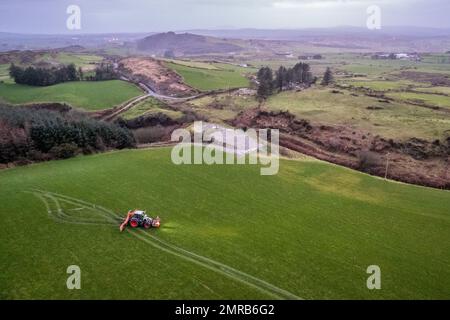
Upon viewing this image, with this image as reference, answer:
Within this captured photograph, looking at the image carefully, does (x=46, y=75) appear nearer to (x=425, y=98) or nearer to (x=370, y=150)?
(x=370, y=150)

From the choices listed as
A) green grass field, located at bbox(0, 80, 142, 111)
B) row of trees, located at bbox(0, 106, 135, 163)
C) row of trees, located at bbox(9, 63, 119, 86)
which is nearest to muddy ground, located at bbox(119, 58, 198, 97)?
green grass field, located at bbox(0, 80, 142, 111)

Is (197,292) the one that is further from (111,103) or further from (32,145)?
(111,103)

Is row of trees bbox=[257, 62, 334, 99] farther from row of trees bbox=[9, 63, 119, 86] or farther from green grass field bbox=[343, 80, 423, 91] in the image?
row of trees bbox=[9, 63, 119, 86]

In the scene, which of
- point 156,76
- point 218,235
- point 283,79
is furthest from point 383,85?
point 218,235

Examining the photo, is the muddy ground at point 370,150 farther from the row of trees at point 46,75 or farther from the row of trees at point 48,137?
the row of trees at point 46,75

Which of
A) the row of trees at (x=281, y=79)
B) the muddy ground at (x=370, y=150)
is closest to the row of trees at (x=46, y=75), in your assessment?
the row of trees at (x=281, y=79)

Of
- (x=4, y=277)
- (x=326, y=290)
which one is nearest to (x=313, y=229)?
(x=326, y=290)
